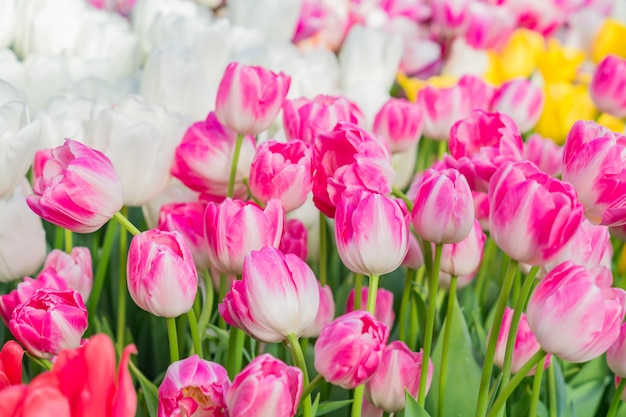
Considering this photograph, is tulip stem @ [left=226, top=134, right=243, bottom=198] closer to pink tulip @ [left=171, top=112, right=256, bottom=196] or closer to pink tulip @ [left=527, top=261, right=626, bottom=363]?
pink tulip @ [left=171, top=112, right=256, bottom=196]

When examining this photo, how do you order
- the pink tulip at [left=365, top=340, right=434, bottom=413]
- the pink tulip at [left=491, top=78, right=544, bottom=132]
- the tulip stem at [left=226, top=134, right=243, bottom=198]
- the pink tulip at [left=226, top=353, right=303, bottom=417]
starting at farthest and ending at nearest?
the pink tulip at [left=491, top=78, right=544, bottom=132] → the tulip stem at [left=226, top=134, right=243, bottom=198] → the pink tulip at [left=365, top=340, right=434, bottom=413] → the pink tulip at [left=226, top=353, right=303, bottom=417]

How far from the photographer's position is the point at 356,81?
108 cm

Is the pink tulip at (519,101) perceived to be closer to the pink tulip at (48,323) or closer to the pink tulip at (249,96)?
the pink tulip at (249,96)

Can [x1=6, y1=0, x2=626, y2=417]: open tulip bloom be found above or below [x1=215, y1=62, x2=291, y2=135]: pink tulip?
below

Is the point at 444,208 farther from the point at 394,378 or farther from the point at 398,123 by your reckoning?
the point at 398,123

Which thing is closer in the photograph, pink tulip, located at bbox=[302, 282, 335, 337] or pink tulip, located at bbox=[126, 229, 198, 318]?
pink tulip, located at bbox=[126, 229, 198, 318]

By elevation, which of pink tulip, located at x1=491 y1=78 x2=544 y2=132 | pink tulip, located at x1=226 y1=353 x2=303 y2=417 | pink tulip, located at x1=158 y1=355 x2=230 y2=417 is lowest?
pink tulip, located at x1=158 y1=355 x2=230 y2=417

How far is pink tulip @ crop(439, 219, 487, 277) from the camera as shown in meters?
0.58

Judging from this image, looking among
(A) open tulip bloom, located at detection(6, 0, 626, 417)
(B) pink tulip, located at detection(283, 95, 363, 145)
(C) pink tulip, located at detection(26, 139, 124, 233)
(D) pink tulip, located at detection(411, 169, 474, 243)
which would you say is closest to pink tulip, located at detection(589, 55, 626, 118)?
(A) open tulip bloom, located at detection(6, 0, 626, 417)

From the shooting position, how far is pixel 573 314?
43cm

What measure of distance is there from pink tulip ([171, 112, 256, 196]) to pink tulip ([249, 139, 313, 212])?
102 mm

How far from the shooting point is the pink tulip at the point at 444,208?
479 mm

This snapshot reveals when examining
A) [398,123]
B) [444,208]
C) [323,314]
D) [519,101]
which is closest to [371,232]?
[444,208]

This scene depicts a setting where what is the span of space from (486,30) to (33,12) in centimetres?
78
